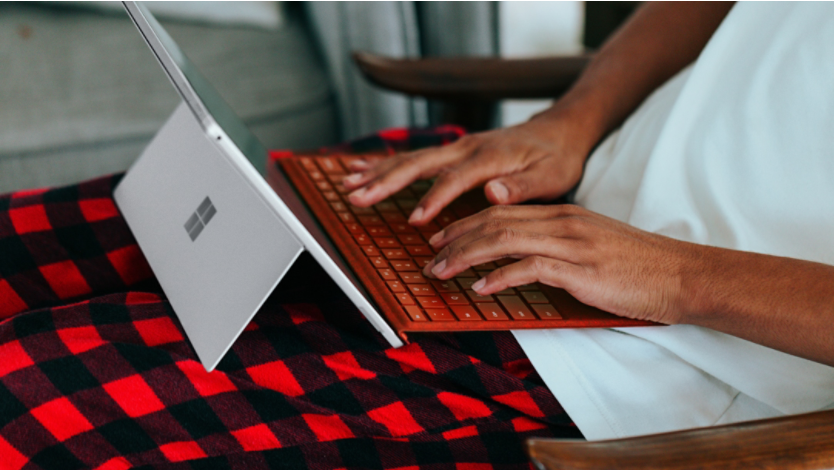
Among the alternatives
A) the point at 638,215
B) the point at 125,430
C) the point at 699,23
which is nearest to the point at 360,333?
the point at 125,430

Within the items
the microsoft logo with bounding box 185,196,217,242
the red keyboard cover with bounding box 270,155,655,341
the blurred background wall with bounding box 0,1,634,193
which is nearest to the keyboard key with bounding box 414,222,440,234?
the red keyboard cover with bounding box 270,155,655,341

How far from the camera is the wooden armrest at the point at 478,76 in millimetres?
982

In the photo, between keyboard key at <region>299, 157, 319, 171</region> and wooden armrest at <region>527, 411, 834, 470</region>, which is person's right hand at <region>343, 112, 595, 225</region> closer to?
keyboard key at <region>299, 157, 319, 171</region>

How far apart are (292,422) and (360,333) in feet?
0.32

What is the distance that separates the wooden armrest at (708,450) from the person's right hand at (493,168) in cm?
36

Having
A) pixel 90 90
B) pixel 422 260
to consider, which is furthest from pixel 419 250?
pixel 90 90

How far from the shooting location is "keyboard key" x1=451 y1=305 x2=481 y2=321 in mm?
505

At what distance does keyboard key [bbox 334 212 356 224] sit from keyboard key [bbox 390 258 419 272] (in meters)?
0.10

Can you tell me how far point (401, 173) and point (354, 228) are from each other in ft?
0.34

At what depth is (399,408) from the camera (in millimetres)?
532

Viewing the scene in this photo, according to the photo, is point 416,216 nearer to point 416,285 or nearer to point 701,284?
point 416,285

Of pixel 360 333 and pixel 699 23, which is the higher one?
pixel 699 23

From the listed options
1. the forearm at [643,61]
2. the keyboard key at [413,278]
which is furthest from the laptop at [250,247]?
the forearm at [643,61]

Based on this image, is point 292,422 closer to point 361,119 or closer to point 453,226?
Result: point 453,226
